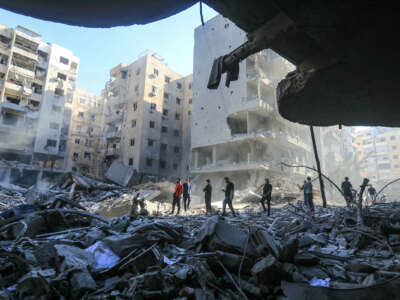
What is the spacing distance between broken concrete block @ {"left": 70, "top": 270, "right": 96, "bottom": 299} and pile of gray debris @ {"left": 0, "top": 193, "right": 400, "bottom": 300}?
10 millimetres

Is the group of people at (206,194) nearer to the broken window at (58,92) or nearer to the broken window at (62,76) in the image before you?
the broken window at (58,92)

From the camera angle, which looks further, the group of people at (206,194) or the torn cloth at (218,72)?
the group of people at (206,194)

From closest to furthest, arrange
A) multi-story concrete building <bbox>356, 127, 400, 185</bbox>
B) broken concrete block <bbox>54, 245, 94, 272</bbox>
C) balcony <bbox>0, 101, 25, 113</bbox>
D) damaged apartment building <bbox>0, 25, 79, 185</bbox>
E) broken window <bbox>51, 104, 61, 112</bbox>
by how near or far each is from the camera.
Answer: broken concrete block <bbox>54, 245, 94, 272</bbox> < balcony <bbox>0, 101, 25, 113</bbox> < damaged apartment building <bbox>0, 25, 79, 185</bbox> < broken window <bbox>51, 104, 61, 112</bbox> < multi-story concrete building <bbox>356, 127, 400, 185</bbox>

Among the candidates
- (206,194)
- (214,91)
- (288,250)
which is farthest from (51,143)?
(288,250)

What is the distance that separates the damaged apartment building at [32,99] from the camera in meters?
31.7

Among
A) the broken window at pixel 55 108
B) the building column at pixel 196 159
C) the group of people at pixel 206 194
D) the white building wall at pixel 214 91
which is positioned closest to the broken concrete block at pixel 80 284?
the group of people at pixel 206 194

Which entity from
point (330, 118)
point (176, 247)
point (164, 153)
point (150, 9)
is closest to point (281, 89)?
point (330, 118)

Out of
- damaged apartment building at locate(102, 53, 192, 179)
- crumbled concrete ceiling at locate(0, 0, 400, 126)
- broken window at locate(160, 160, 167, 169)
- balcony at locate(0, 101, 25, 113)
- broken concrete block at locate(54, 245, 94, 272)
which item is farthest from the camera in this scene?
broken window at locate(160, 160, 167, 169)

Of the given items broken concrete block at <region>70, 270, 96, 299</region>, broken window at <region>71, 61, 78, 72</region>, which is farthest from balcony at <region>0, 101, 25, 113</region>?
broken concrete block at <region>70, 270, 96, 299</region>

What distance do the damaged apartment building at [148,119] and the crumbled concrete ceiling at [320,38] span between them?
31236 millimetres

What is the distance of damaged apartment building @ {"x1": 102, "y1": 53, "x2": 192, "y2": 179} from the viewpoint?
36.4 m

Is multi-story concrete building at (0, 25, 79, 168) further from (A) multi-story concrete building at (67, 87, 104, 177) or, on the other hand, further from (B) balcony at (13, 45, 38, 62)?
(A) multi-story concrete building at (67, 87, 104, 177)

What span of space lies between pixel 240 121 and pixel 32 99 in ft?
104

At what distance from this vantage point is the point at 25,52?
112ft
